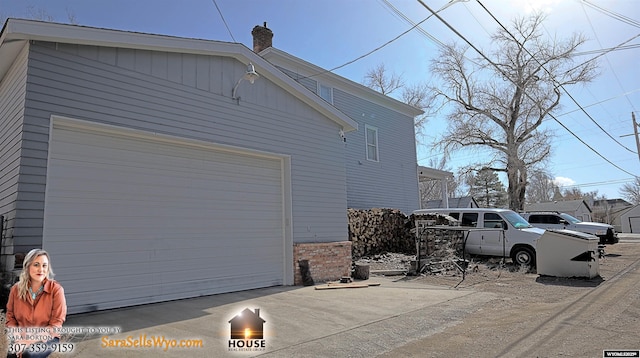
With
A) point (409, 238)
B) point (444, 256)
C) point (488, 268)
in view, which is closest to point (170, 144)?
point (444, 256)

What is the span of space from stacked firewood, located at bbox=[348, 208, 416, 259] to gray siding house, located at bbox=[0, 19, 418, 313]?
3483 mm

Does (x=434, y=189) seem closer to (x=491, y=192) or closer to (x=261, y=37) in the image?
(x=491, y=192)

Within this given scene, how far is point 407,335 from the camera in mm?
5094

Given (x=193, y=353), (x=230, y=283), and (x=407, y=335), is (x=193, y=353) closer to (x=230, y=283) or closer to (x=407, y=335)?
(x=407, y=335)

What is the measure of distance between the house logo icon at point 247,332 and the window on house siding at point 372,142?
1181 cm

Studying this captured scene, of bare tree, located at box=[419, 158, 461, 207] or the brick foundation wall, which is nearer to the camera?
the brick foundation wall

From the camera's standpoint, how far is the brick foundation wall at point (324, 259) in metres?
8.96

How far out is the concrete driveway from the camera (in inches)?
177

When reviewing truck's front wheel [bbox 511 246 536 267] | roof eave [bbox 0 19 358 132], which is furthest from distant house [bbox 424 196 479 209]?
roof eave [bbox 0 19 358 132]

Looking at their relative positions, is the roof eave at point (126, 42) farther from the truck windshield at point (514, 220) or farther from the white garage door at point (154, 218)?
the truck windshield at point (514, 220)

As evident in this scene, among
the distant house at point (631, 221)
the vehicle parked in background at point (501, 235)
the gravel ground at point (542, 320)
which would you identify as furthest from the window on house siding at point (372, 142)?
the distant house at point (631, 221)

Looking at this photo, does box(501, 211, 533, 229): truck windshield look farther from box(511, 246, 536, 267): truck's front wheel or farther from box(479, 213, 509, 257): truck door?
box(511, 246, 536, 267): truck's front wheel

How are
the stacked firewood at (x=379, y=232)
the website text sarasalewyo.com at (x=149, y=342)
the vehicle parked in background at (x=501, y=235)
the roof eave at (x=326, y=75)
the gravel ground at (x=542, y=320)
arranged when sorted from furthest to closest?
the roof eave at (x=326, y=75)
the stacked firewood at (x=379, y=232)
the vehicle parked in background at (x=501, y=235)
the website text sarasalewyo.com at (x=149, y=342)
the gravel ground at (x=542, y=320)

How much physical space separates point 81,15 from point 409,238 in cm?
1495
